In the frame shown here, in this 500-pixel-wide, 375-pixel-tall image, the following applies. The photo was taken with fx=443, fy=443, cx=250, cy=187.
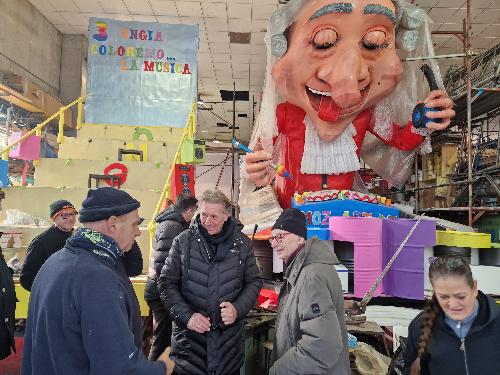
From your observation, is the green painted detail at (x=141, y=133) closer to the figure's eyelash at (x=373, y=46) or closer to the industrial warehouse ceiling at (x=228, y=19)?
the industrial warehouse ceiling at (x=228, y=19)

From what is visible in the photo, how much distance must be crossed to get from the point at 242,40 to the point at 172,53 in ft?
5.59

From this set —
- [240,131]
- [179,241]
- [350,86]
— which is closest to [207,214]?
[179,241]

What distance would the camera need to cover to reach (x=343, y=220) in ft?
13.6

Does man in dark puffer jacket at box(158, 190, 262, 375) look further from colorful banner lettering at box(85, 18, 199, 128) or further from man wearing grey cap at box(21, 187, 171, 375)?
colorful banner lettering at box(85, 18, 199, 128)

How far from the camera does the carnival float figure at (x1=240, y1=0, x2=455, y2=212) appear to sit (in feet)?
14.2

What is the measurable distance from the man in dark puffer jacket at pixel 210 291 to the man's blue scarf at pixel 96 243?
100 centimetres

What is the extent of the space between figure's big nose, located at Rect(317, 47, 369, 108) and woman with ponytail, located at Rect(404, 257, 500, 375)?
2619 mm

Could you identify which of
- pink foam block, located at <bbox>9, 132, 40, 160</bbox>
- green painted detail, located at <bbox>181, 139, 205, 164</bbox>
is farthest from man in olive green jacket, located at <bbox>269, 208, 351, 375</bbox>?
pink foam block, located at <bbox>9, 132, 40, 160</bbox>

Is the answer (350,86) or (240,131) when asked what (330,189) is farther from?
(240,131)

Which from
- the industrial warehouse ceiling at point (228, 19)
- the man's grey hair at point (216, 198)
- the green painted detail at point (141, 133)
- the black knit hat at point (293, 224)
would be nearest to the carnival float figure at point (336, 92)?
the man's grey hair at point (216, 198)

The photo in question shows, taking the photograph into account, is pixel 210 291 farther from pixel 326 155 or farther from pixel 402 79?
pixel 402 79

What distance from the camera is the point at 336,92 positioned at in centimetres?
432

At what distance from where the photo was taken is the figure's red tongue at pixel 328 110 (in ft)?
14.8

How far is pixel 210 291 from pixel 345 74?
257 centimetres
